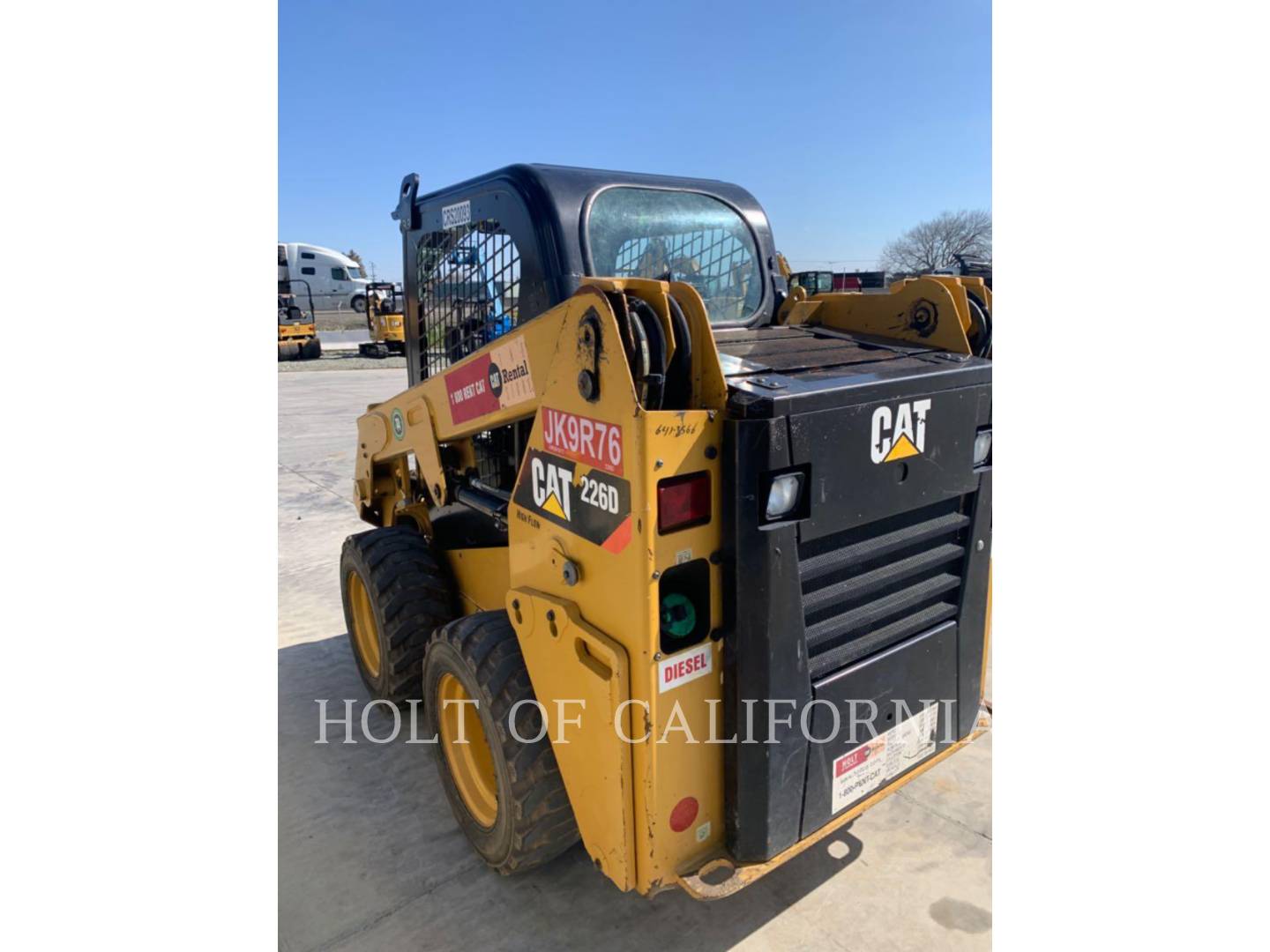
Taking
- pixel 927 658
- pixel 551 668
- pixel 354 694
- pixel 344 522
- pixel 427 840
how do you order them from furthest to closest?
pixel 344 522
pixel 354 694
pixel 427 840
pixel 927 658
pixel 551 668

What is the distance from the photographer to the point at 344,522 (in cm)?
706

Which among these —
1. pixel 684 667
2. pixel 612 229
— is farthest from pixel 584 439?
pixel 612 229

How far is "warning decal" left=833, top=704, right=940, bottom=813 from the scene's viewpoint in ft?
7.75

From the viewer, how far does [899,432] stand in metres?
2.22

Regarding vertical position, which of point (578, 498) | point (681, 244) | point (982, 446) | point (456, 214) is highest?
point (456, 214)

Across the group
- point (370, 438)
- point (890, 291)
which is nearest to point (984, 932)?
point (890, 291)

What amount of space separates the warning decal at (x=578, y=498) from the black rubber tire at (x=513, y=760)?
0.51 meters

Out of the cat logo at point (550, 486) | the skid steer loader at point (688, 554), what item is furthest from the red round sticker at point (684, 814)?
the cat logo at point (550, 486)

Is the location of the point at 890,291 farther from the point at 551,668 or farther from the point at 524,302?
the point at 551,668

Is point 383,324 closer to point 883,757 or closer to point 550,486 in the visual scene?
point 550,486

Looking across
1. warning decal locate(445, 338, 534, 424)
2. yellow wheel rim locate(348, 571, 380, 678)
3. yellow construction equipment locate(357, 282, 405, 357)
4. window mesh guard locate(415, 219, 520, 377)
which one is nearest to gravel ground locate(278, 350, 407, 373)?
yellow construction equipment locate(357, 282, 405, 357)

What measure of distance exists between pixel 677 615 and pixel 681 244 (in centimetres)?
179

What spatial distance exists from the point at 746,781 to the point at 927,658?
0.79 meters

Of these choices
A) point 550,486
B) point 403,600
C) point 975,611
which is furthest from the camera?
point 403,600
